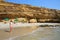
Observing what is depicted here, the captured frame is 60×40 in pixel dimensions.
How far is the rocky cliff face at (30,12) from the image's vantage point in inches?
1138

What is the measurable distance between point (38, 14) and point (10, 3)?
15.3 ft

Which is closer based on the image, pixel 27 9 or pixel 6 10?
pixel 6 10

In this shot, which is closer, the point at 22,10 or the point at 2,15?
the point at 2,15

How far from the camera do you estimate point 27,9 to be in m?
30.2

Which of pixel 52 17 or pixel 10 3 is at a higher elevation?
pixel 10 3

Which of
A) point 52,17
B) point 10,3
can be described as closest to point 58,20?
point 52,17

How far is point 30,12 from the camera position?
29922 millimetres

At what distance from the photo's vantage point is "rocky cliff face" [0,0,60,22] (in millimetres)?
28906

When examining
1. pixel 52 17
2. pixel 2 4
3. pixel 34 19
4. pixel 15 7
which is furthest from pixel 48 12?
pixel 2 4

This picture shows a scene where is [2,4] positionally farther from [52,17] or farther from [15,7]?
[52,17]

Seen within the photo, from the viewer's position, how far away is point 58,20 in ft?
98.5

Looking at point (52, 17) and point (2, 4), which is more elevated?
point (2, 4)

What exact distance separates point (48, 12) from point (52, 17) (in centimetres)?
100

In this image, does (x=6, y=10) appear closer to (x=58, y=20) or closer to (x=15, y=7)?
(x=15, y=7)
